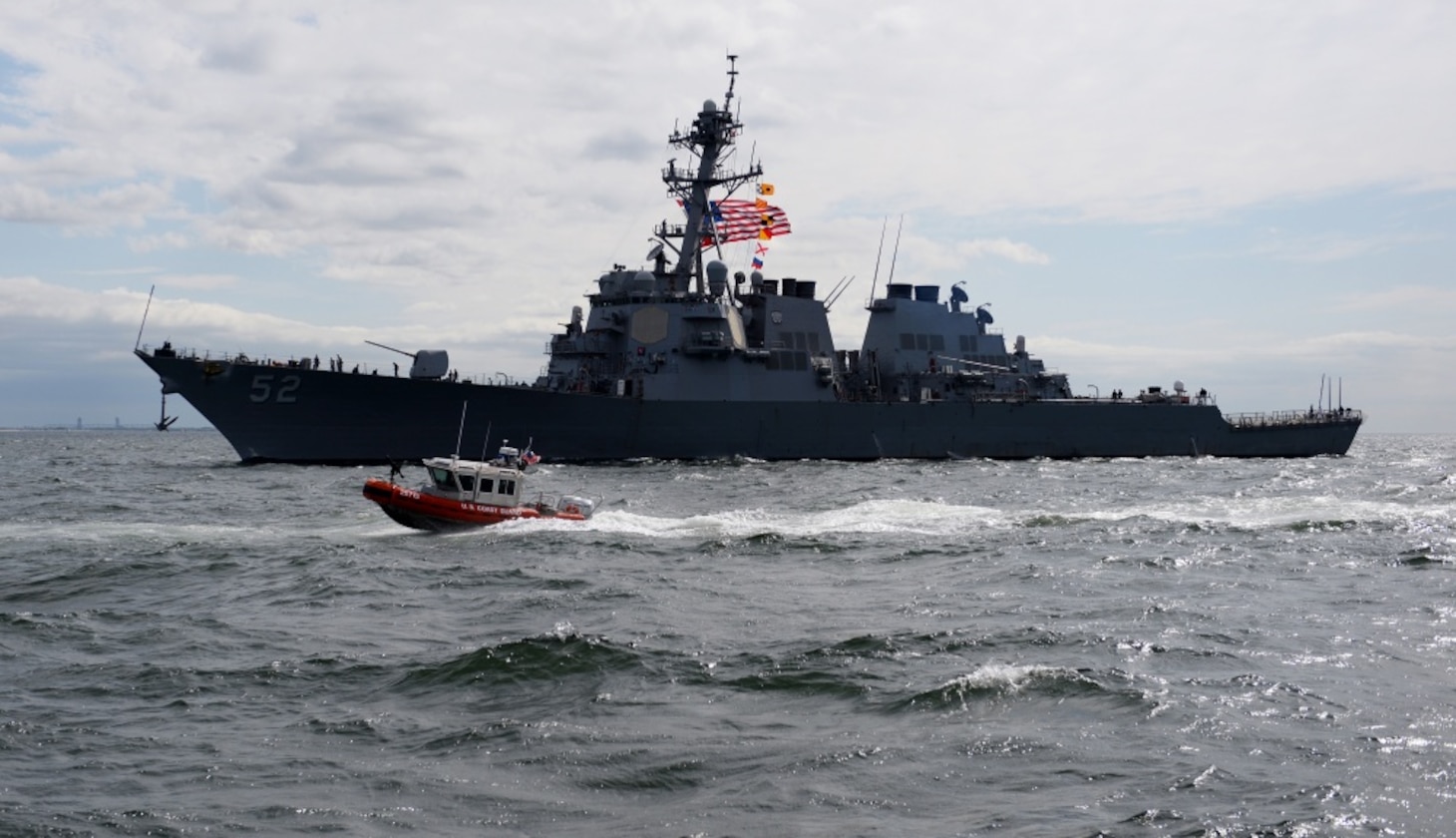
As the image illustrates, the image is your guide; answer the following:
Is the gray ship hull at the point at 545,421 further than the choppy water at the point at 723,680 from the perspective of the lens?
Yes

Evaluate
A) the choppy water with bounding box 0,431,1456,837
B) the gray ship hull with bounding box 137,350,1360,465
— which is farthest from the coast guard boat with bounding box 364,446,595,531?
the gray ship hull with bounding box 137,350,1360,465

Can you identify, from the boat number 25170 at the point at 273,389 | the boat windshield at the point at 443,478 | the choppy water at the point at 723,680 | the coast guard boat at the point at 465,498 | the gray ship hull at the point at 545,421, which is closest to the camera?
the choppy water at the point at 723,680

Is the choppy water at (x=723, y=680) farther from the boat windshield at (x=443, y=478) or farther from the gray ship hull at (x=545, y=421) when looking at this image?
the gray ship hull at (x=545, y=421)

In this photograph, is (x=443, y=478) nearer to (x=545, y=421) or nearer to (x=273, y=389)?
(x=545, y=421)

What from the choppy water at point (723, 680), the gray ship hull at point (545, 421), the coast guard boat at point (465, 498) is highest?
the gray ship hull at point (545, 421)

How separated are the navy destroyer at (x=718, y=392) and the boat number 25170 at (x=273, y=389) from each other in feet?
0.15

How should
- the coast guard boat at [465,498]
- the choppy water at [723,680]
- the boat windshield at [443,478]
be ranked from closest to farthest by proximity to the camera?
the choppy water at [723,680] → the coast guard boat at [465,498] → the boat windshield at [443,478]

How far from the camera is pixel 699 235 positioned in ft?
168

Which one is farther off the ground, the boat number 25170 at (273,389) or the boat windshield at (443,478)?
the boat number 25170 at (273,389)

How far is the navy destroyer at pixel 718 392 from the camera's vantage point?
136 ft

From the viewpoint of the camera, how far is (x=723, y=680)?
1277 cm

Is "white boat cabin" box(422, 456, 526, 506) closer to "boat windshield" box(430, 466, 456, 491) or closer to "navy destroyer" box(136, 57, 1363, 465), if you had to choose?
"boat windshield" box(430, 466, 456, 491)

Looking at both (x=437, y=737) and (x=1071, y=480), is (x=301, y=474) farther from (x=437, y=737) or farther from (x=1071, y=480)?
(x=437, y=737)

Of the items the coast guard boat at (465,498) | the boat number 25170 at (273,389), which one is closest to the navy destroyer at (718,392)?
the boat number 25170 at (273,389)
